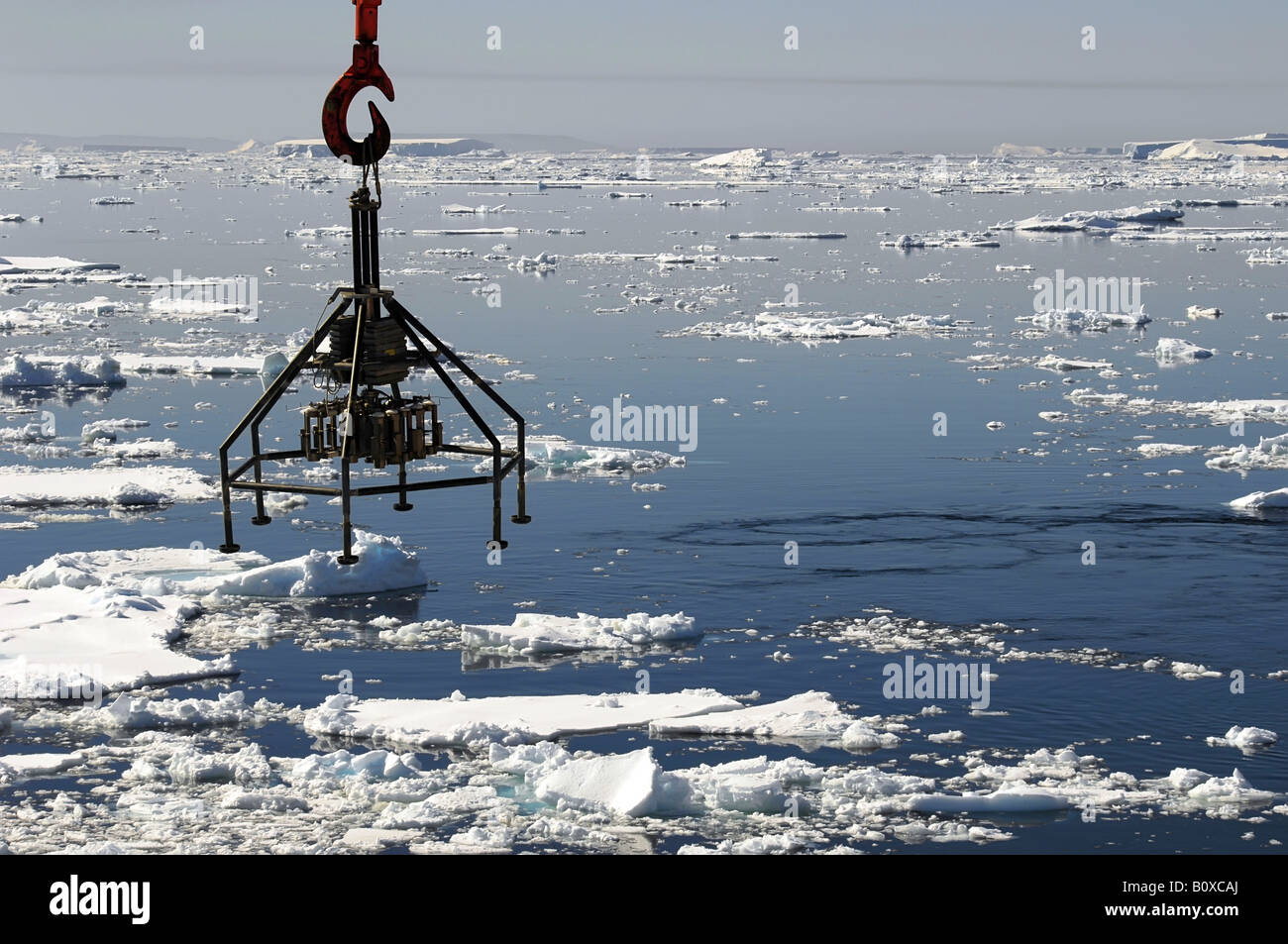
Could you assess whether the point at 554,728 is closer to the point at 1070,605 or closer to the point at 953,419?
the point at 1070,605

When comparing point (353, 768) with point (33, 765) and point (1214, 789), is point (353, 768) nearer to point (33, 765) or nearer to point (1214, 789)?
point (33, 765)

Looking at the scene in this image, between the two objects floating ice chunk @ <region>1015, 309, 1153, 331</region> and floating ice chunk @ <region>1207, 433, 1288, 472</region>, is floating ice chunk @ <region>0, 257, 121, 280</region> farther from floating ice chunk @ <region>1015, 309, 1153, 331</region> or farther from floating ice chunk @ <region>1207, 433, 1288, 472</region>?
floating ice chunk @ <region>1207, 433, 1288, 472</region>

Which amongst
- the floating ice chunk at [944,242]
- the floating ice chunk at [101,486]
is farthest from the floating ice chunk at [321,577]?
the floating ice chunk at [944,242]

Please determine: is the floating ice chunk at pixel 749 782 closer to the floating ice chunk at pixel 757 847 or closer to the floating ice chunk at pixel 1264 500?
the floating ice chunk at pixel 757 847

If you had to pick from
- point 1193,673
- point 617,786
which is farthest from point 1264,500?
point 617,786
